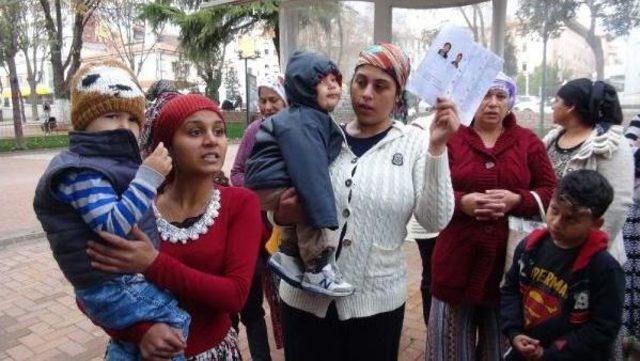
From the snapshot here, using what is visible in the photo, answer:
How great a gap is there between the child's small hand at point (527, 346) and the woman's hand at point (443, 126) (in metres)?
0.91

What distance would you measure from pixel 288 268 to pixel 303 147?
1.63 ft

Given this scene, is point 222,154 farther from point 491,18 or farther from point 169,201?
point 491,18

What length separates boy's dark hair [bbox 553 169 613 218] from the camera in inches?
75.5

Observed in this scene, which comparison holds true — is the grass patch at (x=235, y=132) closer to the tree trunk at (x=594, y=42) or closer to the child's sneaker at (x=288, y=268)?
the tree trunk at (x=594, y=42)

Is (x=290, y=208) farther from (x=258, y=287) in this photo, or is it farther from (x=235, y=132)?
(x=235, y=132)

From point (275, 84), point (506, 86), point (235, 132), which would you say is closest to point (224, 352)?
point (506, 86)

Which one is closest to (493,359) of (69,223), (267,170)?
(267,170)

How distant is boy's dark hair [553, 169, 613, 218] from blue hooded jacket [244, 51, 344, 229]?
935 mm

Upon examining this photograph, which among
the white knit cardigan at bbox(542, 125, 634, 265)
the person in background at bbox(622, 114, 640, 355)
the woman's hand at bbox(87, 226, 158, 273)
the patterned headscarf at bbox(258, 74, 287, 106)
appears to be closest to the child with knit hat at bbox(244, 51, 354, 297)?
the woman's hand at bbox(87, 226, 158, 273)

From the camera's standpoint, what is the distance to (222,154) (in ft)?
5.54

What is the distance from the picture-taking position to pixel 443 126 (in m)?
1.81

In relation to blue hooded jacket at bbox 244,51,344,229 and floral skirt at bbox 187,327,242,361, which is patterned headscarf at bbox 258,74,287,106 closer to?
blue hooded jacket at bbox 244,51,344,229

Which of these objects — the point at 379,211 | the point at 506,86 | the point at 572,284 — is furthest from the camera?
the point at 506,86

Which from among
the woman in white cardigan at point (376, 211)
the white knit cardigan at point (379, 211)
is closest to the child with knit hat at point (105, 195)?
the woman in white cardigan at point (376, 211)
